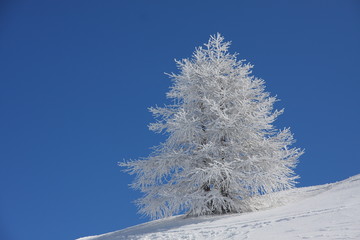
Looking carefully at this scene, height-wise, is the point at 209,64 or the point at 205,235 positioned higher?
the point at 209,64

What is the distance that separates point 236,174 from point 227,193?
4.98 ft

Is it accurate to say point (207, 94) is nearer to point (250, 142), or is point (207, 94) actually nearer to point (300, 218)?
point (250, 142)

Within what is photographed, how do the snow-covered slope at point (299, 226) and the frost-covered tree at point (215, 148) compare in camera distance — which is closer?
the snow-covered slope at point (299, 226)

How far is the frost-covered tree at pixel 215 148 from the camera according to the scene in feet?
36.1

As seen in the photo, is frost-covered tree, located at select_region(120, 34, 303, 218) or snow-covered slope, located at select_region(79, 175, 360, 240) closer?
snow-covered slope, located at select_region(79, 175, 360, 240)

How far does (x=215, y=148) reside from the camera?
36.6 ft

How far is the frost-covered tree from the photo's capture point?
36.1 feet

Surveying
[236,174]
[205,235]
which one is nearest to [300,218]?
[205,235]

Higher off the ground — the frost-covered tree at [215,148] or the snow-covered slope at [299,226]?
the frost-covered tree at [215,148]

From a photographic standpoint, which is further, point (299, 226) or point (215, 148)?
point (215, 148)

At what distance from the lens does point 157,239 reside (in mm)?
8430

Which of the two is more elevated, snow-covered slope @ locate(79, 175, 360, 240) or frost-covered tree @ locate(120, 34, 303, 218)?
frost-covered tree @ locate(120, 34, 303, 218)

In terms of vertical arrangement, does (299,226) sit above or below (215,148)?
below

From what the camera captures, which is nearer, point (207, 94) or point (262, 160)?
point (262, 160)
